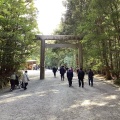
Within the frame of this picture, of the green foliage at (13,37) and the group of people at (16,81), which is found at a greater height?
the green foliage at (13,37)

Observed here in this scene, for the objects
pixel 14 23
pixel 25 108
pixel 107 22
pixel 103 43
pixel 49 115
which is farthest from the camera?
pixel 103 43

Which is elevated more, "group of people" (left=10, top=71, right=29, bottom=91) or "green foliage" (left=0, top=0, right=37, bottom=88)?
"green foliage" (left=0, top=0, right=37, bottom=88)

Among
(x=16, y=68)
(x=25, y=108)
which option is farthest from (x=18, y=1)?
(x=25, y=108)

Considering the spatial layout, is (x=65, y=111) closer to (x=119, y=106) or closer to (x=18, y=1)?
(x=119, y=106)

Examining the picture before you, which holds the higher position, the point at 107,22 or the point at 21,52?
the point at 107,22

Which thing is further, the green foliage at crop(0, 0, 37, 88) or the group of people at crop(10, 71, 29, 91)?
the green foliage at crop(0, 0, 37, 88)

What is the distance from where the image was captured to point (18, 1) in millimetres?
25031

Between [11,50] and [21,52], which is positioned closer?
[11,50]

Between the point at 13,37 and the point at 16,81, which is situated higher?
the point at 13,37

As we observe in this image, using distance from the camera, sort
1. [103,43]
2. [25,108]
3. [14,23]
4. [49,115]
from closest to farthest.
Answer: [49,115], [25,108], [14,23], [103,43]

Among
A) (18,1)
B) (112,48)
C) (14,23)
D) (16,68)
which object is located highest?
(18,1)

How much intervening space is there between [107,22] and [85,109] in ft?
48.7

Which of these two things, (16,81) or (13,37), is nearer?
(16,81)

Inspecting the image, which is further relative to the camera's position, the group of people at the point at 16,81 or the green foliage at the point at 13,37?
the green foliage at the point at 13,37
